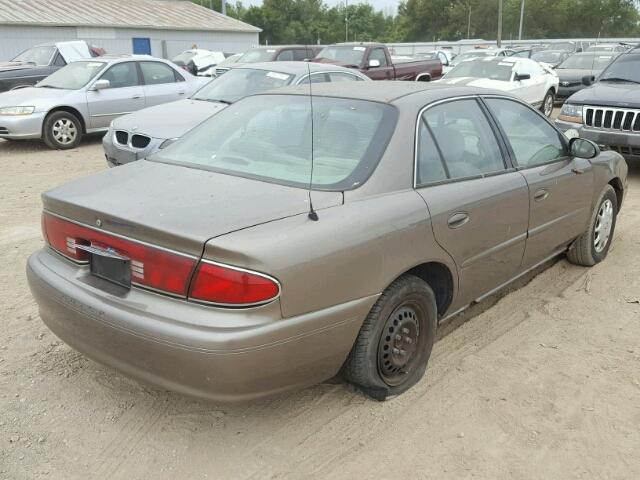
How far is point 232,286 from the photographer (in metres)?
2.44

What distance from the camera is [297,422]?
9.97 feet

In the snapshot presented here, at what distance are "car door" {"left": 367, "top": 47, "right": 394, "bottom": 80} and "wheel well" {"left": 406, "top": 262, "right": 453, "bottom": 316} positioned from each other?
→ 38.4 feet

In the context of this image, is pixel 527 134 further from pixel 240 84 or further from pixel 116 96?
pixel 116 96

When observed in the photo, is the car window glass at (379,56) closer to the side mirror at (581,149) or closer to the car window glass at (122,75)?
the car window glass at (122,75)

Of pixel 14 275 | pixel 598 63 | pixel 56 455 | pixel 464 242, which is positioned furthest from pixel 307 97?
pixel 598 63

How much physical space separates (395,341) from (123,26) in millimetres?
34341

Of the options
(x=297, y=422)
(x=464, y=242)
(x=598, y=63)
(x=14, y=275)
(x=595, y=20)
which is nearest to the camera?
(x=297, y=422)

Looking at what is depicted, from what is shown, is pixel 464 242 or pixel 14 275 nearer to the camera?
pixel 464 242

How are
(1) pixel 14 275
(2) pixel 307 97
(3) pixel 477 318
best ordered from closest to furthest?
(2) pixel 307 97
(3) pixel 477 318
(1) pixel 14 275

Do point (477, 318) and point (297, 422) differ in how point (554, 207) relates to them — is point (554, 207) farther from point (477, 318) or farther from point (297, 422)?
point (297, 422)

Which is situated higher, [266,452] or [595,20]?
[595,20]

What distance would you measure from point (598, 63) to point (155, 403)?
1673 centimetres

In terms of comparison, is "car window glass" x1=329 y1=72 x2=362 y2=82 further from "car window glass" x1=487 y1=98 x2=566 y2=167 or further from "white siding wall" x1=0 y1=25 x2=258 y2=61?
"white siding wall" x1=0 y1=25 x2=258 y2=61

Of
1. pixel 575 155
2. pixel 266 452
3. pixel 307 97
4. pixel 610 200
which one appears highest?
pixel 307 97
